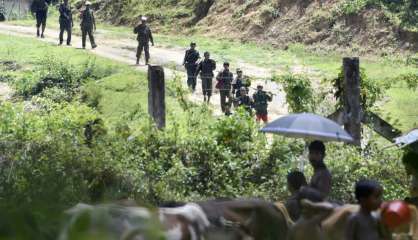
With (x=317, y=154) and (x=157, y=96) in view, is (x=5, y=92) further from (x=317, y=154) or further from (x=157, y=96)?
(x=317, y=154)

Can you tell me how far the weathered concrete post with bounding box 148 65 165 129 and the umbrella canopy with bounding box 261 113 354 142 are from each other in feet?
11.2

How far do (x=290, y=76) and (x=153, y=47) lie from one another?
17.1 metres

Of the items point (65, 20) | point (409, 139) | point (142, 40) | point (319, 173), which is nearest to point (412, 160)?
point (409, 139)

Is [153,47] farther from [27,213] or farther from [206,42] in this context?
[27,213]

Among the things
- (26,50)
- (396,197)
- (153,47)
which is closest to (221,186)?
(396,197)

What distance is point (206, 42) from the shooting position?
32.5 metres

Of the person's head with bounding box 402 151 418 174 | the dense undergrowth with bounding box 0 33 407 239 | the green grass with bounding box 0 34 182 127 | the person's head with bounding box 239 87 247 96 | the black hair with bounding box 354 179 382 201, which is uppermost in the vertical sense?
the black hair with bounding box 354 179 382 201

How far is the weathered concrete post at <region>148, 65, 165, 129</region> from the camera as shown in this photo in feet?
43.7

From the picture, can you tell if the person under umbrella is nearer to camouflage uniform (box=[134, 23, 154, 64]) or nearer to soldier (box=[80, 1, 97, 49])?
camouflage uniform (box=[134, 23, 154, 64])

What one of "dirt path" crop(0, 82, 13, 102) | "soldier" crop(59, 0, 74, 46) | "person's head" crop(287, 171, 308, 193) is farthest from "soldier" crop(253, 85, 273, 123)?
"soldier" crop(59, 0, 74, 46)

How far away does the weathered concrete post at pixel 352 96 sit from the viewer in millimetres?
13406

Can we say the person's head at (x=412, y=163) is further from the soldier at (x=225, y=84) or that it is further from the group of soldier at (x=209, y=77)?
the soldier at (x=225, y=84)

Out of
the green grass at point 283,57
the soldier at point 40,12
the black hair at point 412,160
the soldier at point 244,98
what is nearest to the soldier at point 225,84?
the soldier at point 244,98

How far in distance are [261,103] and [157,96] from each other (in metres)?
4.38
